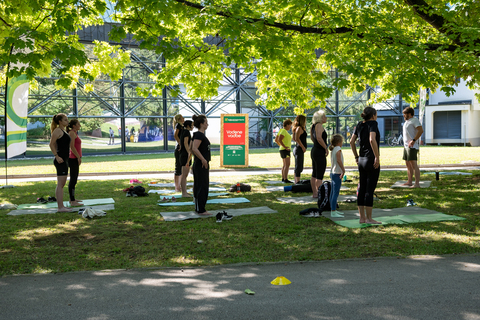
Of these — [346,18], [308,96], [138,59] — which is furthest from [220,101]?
[346,18]

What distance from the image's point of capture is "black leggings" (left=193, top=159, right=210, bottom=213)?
737 cm

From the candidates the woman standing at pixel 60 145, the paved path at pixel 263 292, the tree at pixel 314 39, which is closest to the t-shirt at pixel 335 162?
the tree at pixel 314 39

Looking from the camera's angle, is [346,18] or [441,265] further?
[346,18]

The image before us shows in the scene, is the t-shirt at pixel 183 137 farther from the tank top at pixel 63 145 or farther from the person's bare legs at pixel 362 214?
the person's bare legs at pixel 362 214

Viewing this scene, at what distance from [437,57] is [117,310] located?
744cm

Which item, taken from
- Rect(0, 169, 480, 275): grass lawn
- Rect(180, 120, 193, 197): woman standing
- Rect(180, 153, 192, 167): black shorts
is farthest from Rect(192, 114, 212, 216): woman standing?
Rect(180, 153, 192, 167): black shorts

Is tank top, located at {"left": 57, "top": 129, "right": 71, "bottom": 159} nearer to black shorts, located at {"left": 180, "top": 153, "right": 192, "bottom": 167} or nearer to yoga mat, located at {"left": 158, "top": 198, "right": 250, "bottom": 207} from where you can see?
yoga mat, located at {"left": 158, "top": 198, "right": 250, "bottom": 207}

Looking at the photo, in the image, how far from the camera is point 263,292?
3.97m

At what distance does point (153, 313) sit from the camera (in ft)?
11.5

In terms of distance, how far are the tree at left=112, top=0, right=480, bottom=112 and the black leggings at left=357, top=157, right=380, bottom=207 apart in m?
2.13

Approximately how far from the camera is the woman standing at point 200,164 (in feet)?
24.0

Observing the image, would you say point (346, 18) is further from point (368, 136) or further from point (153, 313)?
point (153, 313)

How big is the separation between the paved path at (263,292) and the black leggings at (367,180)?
1.66 m

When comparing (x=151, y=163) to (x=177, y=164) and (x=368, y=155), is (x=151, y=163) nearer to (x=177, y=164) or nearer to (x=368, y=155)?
(x=177, y=164)
